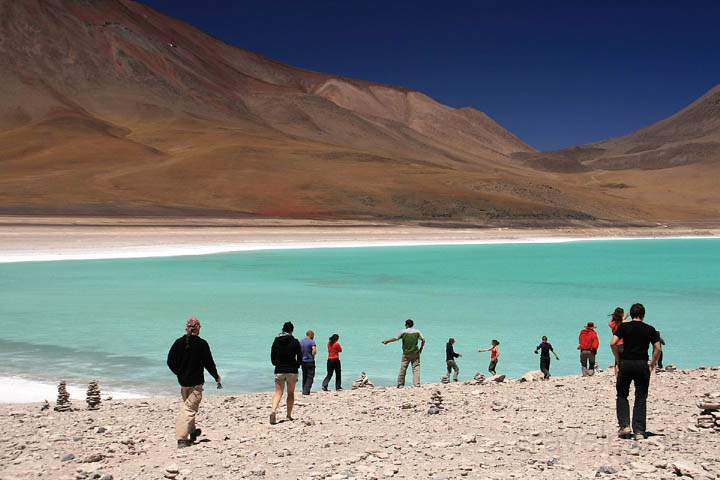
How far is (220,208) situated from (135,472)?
84.5 m

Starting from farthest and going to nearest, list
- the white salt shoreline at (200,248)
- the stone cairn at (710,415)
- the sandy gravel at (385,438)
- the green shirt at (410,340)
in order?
the white salt shoreline at (200,248), the green shirt at (410,340), the stone cairn at (710,415), the sandy gravel at (385,438)

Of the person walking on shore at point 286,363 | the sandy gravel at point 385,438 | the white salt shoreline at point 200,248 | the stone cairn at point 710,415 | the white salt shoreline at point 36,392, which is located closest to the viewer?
the sandy gravel at point 385,438

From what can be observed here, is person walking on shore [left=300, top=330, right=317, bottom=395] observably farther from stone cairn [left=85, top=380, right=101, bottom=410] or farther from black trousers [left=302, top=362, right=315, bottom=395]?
stone cairn [left=85, top=380, right=101, bottom=410]

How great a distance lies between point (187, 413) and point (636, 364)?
439cm

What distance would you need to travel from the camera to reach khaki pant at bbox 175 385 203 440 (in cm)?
816

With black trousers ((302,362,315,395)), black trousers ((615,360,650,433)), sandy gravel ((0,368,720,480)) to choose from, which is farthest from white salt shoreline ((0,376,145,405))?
black trousers ((615,360,650,433))

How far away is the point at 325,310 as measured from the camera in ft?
79.6

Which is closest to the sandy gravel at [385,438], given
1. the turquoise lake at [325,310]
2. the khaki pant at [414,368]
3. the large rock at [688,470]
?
the large rock at [688,470]

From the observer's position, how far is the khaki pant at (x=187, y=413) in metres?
8.16

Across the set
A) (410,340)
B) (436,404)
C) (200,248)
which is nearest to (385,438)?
(436,404)

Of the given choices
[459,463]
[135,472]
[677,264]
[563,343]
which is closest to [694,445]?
[459,463]

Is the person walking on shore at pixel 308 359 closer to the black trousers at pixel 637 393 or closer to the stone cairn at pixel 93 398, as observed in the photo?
the stone cairn at pixel 93 398

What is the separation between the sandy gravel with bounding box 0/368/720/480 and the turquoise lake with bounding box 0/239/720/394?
333 cm

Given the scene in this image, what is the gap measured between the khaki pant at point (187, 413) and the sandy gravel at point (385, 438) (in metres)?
0.20
